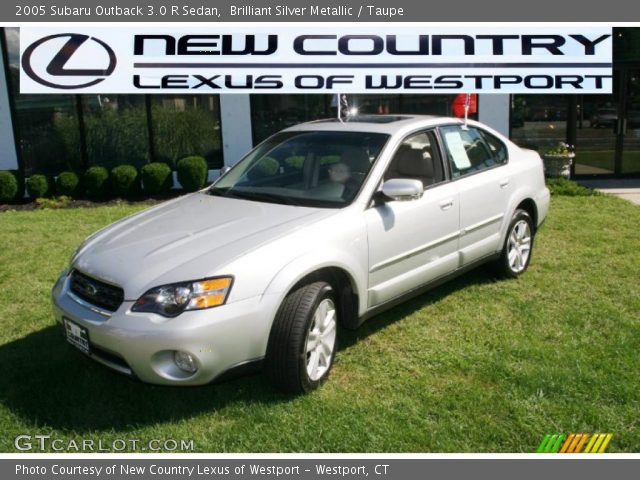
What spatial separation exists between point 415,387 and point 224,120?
9.26m

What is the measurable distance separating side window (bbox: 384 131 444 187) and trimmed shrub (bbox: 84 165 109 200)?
795cm

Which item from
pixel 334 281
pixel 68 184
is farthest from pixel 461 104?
pixel 334 281

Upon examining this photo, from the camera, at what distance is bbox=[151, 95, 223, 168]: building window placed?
11.8 m

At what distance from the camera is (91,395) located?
3748 millimetres

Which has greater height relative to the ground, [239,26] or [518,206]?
[239,26]

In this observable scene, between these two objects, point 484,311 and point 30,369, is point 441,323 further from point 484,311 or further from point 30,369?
point 30,369

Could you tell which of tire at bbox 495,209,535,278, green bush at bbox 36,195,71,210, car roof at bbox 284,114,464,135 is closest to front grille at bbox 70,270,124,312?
car roof at bbox 284,114,464,135

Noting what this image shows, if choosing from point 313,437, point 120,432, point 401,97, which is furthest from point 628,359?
point 401,97

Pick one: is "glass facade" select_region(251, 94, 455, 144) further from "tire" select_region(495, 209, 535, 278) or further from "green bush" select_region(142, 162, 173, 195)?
"tire" select_region(495, 209, 535, 278)

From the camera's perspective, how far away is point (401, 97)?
480 inches

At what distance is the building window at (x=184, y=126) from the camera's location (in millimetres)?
11828

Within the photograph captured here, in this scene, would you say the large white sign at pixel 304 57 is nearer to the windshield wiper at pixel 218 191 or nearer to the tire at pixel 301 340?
the windshield wiper at pixel 218 191

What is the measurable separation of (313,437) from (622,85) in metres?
11.5

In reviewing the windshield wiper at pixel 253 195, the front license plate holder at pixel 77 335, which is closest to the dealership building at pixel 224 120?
the windshield wiper at pixel 253 195
